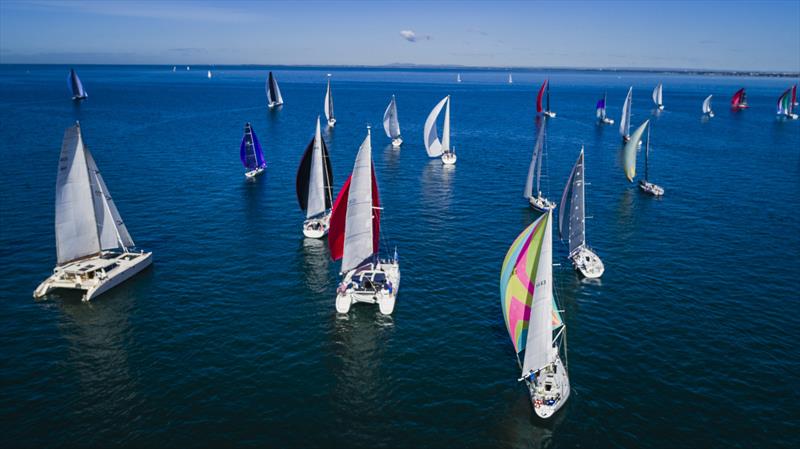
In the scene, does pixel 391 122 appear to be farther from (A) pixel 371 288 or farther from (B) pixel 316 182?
(A) pixel 371 288

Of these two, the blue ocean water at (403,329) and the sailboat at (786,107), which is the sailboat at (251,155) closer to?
the blue ocean water at (403,329)

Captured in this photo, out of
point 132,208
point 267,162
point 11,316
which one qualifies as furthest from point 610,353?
point 267,162

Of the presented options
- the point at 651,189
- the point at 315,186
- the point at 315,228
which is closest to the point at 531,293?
the point at 315,228

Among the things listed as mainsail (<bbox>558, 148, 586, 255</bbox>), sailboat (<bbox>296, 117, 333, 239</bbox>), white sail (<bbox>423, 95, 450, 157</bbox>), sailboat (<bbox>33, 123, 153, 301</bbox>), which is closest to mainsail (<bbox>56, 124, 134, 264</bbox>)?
sailboat (<bbox>33, 123, 153, 301</bbox>)

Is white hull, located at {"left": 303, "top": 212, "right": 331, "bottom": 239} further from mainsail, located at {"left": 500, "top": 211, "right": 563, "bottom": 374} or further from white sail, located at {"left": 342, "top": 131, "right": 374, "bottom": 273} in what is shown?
mainsail, located at {"left": 500, "top": 211, "right": 563, "bottom": 374}

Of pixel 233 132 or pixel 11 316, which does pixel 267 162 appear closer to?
pixel 233 132
